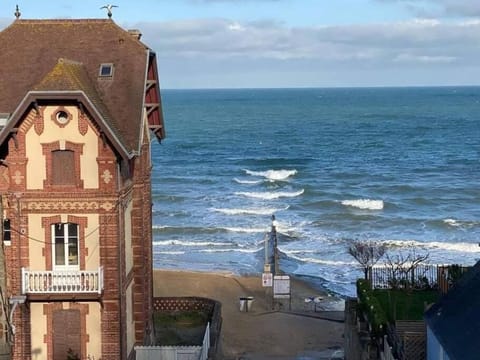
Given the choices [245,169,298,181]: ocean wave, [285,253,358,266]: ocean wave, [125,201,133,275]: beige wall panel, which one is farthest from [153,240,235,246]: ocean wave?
[245,169,298,181]: ocean wave

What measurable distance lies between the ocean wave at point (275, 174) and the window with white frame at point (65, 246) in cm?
6611

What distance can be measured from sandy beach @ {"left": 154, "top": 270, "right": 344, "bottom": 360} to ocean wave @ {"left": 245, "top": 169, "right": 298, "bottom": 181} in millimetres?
43133

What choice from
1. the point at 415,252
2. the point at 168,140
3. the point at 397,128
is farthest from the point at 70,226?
the point at 397,128

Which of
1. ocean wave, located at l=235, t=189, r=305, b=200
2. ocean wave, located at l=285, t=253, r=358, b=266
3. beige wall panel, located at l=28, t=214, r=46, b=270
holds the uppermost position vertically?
beige wall panel, located at l=28, t=214, r=46, b=270

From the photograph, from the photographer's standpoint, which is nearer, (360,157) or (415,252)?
(415,252)

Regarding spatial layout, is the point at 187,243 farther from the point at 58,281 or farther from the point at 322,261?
the point at 58,281

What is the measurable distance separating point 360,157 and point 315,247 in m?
55.3

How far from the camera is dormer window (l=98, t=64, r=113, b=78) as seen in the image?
2601cm

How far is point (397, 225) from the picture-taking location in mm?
62719

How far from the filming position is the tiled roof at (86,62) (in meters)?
25.2

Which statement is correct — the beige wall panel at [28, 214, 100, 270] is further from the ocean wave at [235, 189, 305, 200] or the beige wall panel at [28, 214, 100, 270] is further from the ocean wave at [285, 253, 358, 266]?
the ocean wave at [235, 189, 305, 200]

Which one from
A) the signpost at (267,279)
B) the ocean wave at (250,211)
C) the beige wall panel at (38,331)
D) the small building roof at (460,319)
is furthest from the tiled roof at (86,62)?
the ocean wave at (250,211)

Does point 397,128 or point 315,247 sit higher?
point 397,128

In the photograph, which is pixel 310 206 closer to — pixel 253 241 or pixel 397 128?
pixel 253 241
